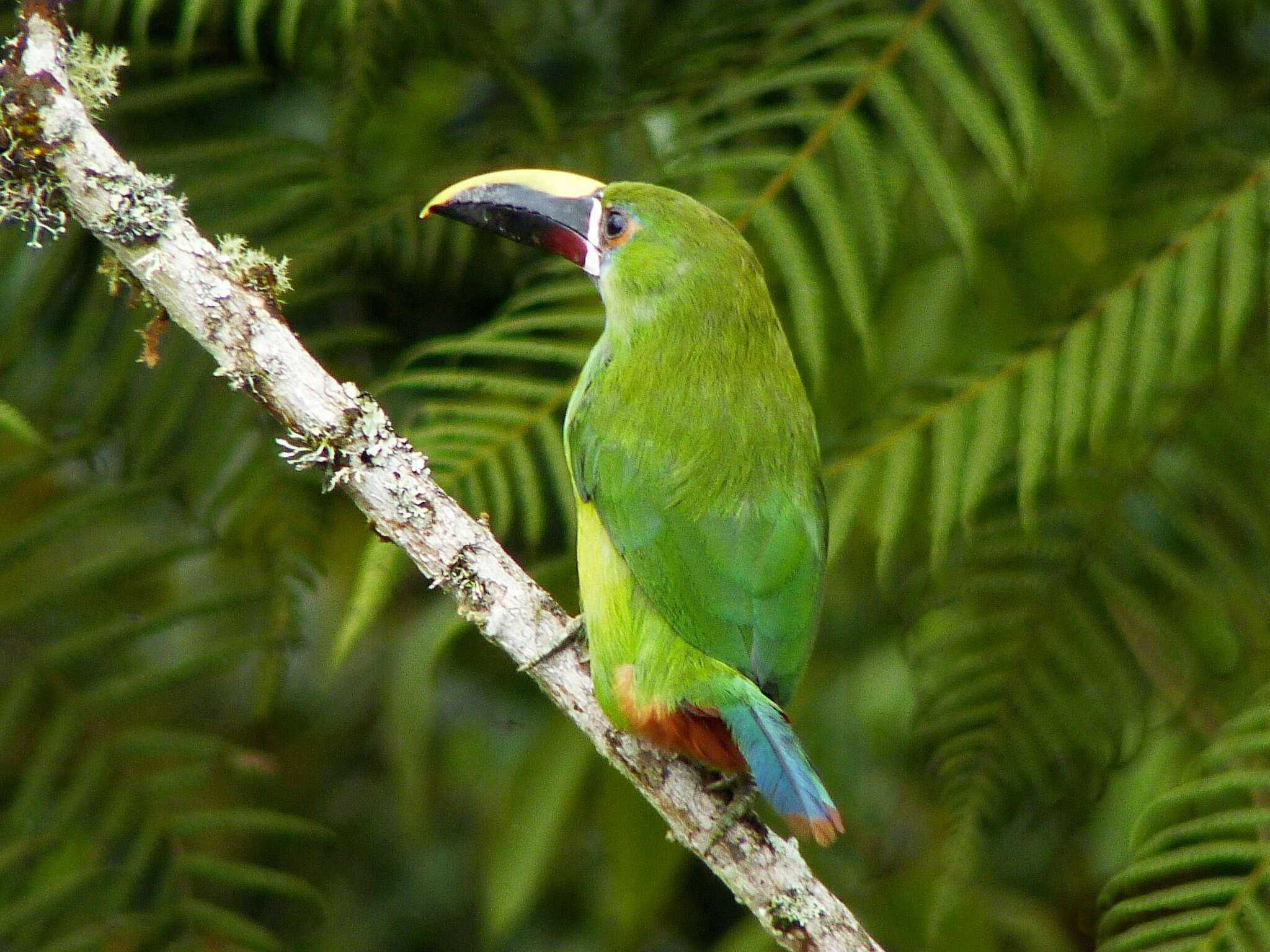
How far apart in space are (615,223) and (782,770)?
3.38ft

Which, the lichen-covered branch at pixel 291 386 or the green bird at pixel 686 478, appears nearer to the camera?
the lichen-covered branch at pixel 291 386

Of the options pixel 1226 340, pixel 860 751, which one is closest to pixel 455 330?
pixel 860 751

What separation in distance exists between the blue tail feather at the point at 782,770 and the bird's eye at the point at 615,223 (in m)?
0.88

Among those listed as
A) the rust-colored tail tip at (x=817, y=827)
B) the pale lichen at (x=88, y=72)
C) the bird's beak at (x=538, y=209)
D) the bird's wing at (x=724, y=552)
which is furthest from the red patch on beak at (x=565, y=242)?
the rust-colored tail tip at (x=817, y=827)

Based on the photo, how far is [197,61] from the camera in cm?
302

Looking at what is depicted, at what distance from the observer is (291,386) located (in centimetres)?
163

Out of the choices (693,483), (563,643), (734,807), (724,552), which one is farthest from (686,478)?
(734,807)

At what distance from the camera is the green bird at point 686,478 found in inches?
69.0

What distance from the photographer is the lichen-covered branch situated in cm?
162

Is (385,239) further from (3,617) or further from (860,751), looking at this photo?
(860,751)

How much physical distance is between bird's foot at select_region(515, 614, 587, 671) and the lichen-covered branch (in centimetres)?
4

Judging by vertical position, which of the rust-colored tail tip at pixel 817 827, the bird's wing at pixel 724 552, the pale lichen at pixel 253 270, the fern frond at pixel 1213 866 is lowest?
the fern frond at pixel 1213 866

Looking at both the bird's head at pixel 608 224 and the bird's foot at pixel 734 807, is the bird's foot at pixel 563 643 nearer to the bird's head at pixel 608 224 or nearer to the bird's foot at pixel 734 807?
→ the bird's foot at pixel 734 807

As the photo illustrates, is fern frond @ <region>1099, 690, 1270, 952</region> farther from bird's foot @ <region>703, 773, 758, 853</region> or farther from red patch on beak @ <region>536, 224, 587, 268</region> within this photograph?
red patch on beak @ <region>536, 224, 587, 268</region>
